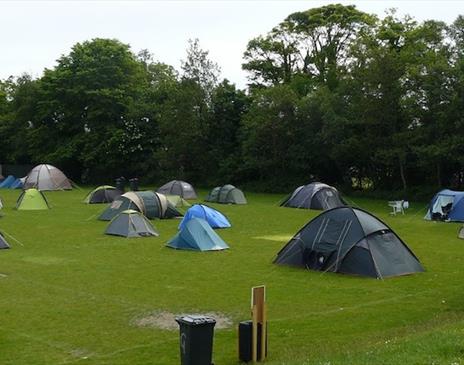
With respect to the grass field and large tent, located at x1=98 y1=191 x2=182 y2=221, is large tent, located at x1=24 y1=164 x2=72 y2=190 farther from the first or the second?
the grass field

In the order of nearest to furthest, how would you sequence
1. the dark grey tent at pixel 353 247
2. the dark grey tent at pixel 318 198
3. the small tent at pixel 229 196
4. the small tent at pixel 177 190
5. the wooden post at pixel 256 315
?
the wooden post at pixel 256 315 → the dark grey tent at pixel 353 247 → the dark grey tent at pixel 318 198 → the small tent at pixel 229 196 → the small tent at pixel 177 190

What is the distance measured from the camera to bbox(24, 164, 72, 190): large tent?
49.7 metres

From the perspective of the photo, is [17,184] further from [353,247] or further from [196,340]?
[196,340]

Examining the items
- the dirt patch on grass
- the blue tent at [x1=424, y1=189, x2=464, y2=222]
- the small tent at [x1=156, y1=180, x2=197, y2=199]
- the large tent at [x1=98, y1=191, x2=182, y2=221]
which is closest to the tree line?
the blue tent at [x1=424, y1=189, x2=464, y2=222]

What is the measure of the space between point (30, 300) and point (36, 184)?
123 ft

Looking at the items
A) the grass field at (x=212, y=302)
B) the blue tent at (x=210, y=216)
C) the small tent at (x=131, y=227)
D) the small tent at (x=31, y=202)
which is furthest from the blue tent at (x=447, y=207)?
the small tent at (x=31, y=202)

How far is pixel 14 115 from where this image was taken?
219 feet

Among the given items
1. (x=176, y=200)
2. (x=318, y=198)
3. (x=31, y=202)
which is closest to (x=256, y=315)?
(x=318, y=198)

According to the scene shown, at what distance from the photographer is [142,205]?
29453 millimetres

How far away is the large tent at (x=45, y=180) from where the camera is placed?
4972 centimetres

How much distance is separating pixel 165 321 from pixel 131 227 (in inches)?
473

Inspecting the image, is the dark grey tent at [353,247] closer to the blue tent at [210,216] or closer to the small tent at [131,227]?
the small tent at [131,227]

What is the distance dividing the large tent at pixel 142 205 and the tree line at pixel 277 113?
592 inches

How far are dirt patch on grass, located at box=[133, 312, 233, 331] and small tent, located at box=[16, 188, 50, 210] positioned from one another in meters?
24.0
